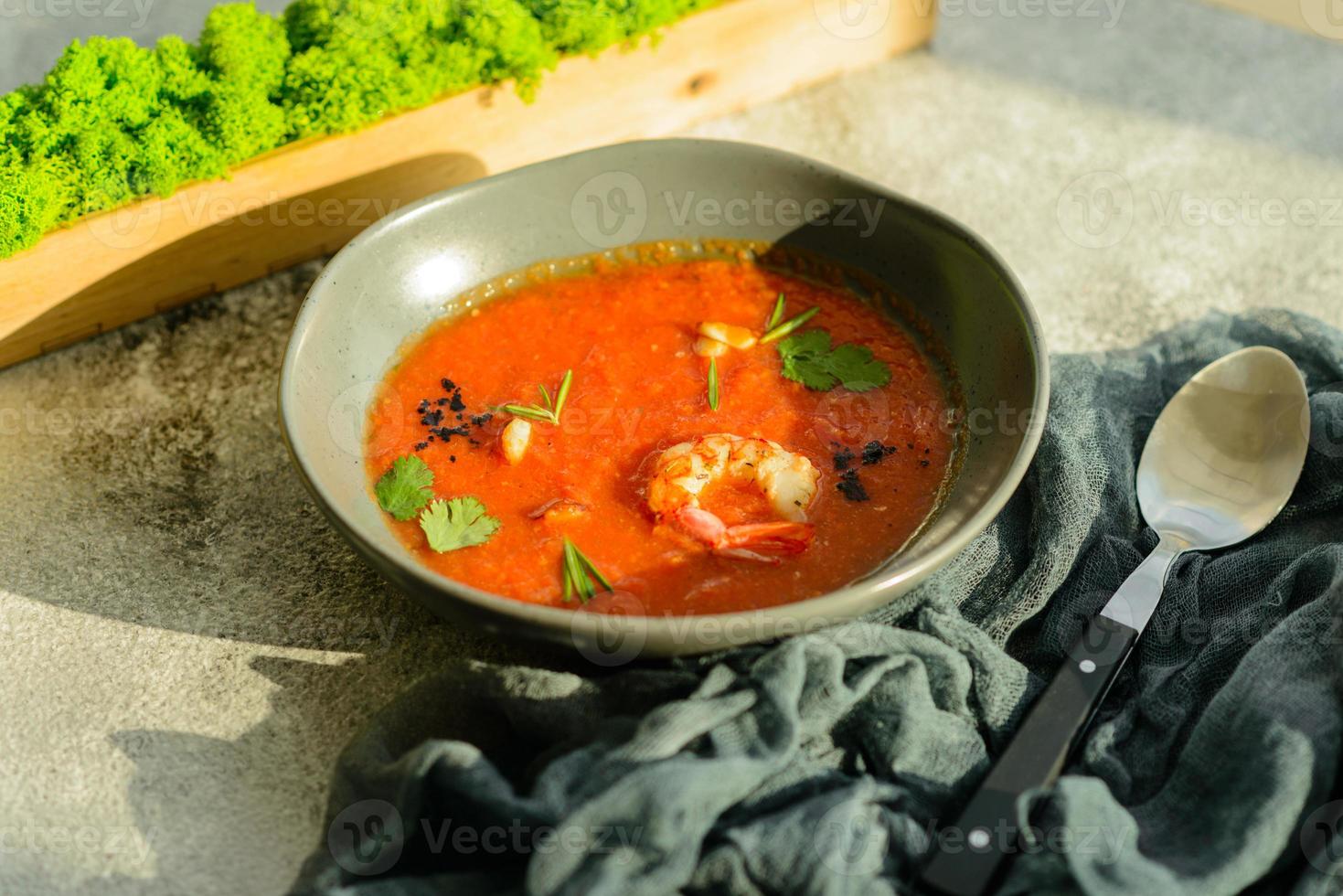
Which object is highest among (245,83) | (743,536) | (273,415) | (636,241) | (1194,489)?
(245,83)

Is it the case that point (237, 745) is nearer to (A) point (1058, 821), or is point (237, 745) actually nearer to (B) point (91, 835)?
(B) point (91, 835)

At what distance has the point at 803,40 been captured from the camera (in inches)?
149

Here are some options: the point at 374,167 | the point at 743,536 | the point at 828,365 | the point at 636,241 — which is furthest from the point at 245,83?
the point at 743,536

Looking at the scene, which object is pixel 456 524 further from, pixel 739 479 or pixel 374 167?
pixel 374 167

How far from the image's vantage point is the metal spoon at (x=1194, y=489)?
206cm

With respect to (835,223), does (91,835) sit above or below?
below

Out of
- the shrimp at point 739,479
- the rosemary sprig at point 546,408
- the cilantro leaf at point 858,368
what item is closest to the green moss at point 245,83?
the rosemary sprig at point 546,408

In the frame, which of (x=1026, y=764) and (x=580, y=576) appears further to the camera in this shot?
(x=580, y=576)

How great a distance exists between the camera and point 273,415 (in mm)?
2898

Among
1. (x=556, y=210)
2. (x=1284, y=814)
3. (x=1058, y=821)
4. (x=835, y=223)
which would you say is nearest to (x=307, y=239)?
(x=556, y=210)

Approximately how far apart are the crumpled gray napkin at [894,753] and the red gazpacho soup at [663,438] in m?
0.18

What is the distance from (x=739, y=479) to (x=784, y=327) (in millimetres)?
508

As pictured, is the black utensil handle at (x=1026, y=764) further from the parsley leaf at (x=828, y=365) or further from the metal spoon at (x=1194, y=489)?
the parsley leaf at (x=828, y=365)

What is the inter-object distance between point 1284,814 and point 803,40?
8.68 feet
